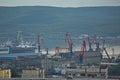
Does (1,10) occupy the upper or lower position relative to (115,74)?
upper

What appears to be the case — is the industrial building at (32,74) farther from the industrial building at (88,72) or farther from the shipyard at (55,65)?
the industrial building at (88,72)

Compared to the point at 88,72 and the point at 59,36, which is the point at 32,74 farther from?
the point at 59,36

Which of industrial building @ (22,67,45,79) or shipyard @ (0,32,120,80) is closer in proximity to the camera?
industrial building @ (22,67,45,79)

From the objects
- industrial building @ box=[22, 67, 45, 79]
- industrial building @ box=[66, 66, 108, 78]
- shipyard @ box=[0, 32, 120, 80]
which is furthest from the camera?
industrial building @ box=[66, 66, 108, 78]

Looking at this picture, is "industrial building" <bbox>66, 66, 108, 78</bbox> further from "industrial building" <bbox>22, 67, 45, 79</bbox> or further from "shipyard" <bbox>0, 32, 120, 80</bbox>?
"industrial building" <bbox>22, 67, 45, 79</bbox>

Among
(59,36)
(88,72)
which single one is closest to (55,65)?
(88,72)

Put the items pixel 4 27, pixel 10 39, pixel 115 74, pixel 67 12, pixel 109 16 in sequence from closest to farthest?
pixel 115 74 < pixel 10 39 < pixel 4 27 < pixel 109 16 < pixel 67 12

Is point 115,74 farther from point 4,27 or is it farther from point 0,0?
point 0,0

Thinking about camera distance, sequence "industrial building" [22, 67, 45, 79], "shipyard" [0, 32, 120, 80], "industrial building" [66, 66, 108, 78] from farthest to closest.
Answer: "industrial building" [66, 66, 108, 78], "shipyard" [0, 32, 120, 80], "industrial building" [22, 67, 45, 79]

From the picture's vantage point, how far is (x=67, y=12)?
271 feet

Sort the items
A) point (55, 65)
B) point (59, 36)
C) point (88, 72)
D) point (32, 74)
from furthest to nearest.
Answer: point (59, 36) < point (55, 65) < point (88, 72) < point (32, 74)

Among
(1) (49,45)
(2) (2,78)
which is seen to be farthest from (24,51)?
(2) (2,78)

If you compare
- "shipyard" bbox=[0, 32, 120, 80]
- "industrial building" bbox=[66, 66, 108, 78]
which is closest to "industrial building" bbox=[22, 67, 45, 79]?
"shipyard" bbox=[0, 32, 120, 80]

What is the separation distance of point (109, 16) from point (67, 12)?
6425 mm
